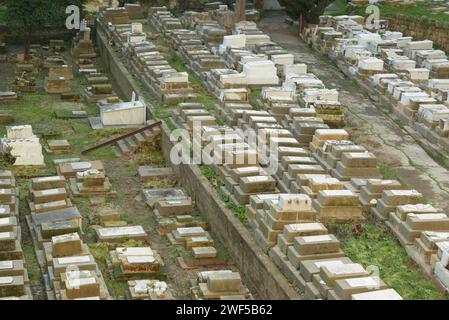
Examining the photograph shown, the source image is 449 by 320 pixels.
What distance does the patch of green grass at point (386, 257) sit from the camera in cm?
1500

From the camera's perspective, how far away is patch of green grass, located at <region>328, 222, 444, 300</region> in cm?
1500

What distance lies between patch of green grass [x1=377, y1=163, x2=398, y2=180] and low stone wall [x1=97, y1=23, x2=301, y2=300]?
148 inches

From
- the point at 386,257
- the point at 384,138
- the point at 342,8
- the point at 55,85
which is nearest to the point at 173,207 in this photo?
the point at 386,257

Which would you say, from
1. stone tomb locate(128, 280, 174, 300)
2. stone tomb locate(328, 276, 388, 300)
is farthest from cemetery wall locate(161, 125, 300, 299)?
stone tomb locate(128, 280, 174, 300)

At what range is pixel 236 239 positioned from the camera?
57.7ft

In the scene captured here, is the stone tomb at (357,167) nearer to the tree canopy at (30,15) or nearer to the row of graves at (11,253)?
the row of graves at (11,253)

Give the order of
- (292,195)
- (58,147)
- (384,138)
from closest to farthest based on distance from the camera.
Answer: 1. (292,195)
2. (384,138)
3. (58,147)

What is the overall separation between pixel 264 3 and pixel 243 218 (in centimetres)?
2120

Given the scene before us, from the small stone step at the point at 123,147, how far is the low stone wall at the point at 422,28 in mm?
13357

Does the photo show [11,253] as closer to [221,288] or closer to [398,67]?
[221,288]

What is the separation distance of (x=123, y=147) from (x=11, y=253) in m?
7.45

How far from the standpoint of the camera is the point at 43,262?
55.7 ft

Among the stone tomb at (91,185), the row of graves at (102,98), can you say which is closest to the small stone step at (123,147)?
the row of graves at (102,98)

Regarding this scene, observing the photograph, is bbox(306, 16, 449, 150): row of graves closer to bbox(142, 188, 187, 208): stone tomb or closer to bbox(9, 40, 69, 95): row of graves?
bbox(142, 188, 187, 208): stone tomb
